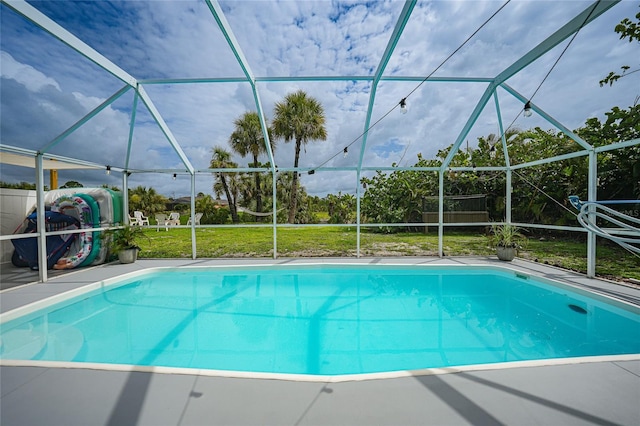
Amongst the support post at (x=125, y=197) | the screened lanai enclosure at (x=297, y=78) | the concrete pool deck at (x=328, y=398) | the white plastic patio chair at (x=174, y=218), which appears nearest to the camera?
the concrete pool deck at (x=328, y=398)

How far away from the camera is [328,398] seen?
1.79 metres

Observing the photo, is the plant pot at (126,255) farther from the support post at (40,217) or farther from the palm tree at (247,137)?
the palm tree at (247,137)

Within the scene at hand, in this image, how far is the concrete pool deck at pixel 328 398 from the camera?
1616 millimetres

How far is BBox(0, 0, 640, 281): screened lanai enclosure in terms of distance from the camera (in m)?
3.88

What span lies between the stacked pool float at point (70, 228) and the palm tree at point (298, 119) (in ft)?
21.6

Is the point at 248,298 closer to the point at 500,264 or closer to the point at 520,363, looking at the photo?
the point at 520,363

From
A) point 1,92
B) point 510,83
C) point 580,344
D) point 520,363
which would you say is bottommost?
point 580,344

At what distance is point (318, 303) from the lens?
4.47 m

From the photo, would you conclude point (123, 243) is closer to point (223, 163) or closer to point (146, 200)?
point (223, 163)

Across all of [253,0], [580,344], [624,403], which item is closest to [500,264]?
[580,344]

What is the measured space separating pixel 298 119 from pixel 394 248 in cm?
678

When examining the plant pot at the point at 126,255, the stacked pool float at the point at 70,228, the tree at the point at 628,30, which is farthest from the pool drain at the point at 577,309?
the stacked pool float at the point at 70,228

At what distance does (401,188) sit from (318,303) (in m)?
8.33

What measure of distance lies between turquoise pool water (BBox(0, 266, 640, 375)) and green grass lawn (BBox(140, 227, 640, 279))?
206cm
